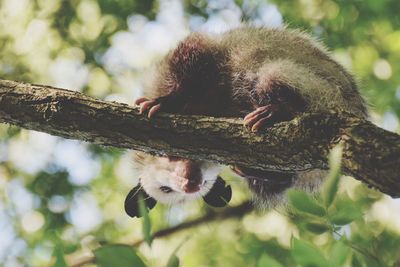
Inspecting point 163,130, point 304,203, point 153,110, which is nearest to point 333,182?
point 304,203

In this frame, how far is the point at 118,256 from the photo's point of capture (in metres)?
1.66

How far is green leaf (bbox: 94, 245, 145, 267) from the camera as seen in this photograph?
5.41 feet

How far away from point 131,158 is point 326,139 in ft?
8.20

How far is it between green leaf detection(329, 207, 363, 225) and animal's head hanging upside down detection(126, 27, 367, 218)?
1.31 meters

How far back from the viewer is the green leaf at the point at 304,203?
6.23 feet

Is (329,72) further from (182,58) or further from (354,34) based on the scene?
(354,34)

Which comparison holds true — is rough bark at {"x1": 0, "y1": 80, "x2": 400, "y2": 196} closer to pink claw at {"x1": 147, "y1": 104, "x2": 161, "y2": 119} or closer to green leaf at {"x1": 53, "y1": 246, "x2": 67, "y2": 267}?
pink claw at {"x1": 147, "y1": 104, "x2": 161, "y2": 119}

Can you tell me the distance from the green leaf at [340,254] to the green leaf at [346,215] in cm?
17

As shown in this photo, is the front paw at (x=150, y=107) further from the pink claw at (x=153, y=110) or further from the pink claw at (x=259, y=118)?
the pink claw at (x=259, y=118)

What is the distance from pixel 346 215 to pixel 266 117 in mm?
1194

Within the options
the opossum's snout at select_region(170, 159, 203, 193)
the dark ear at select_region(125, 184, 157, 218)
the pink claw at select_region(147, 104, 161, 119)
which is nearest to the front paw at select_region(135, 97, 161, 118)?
the pink claw at select_region(147, 104, 161, 119)

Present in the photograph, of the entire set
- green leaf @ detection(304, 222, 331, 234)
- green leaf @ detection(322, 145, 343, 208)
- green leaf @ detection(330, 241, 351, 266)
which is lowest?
green leaf @ detection(304, 222, 331, 234)

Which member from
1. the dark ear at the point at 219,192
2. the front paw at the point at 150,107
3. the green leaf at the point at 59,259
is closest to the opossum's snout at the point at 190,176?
the dark ear at the point at 219,192

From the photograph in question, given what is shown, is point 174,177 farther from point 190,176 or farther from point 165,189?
point 165,189
